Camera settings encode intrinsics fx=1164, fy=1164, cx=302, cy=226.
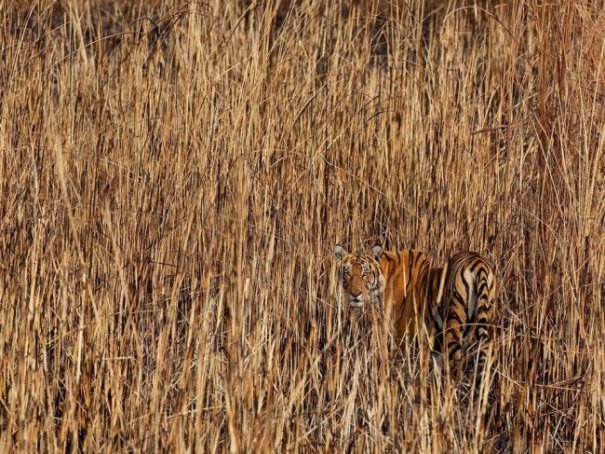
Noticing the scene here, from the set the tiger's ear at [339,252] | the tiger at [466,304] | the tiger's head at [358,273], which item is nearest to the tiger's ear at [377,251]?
the tiger's head at [358,273]

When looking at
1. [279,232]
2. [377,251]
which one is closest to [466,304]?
[377,251]

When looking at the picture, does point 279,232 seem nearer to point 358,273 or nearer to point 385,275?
point 358,273

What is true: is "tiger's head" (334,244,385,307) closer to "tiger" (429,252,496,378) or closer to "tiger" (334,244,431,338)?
"tiger" (334,244,431,338)

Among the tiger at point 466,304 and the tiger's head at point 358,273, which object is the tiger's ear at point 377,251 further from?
the tiger at point 466,304

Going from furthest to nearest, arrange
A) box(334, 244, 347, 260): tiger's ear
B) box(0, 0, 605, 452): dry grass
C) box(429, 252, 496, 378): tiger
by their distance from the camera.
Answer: box(334, 244, 347, 260): tiger's ear, box(429, 252, 496, 378): tiger, box(0, 0, 605, 452): dry grass

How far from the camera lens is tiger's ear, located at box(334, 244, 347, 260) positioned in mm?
3480

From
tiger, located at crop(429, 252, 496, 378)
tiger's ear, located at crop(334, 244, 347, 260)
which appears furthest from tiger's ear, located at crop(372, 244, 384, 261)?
tiger, located at crop(429, 252, 496, 378)

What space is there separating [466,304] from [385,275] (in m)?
0.44

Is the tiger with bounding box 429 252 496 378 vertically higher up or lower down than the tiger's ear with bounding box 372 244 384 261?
lower down

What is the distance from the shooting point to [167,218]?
3.35 m

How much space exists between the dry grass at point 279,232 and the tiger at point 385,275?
85 mm

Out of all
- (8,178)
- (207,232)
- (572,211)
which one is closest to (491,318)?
(572,211)

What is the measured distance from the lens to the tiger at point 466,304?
3186 mm

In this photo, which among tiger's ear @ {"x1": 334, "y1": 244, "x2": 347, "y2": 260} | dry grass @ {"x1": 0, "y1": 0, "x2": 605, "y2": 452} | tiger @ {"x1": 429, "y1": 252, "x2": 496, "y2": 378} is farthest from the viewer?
tiger's ear @ {"x1": 334, "y1": 244, "x2": 347, "y2": 260}
